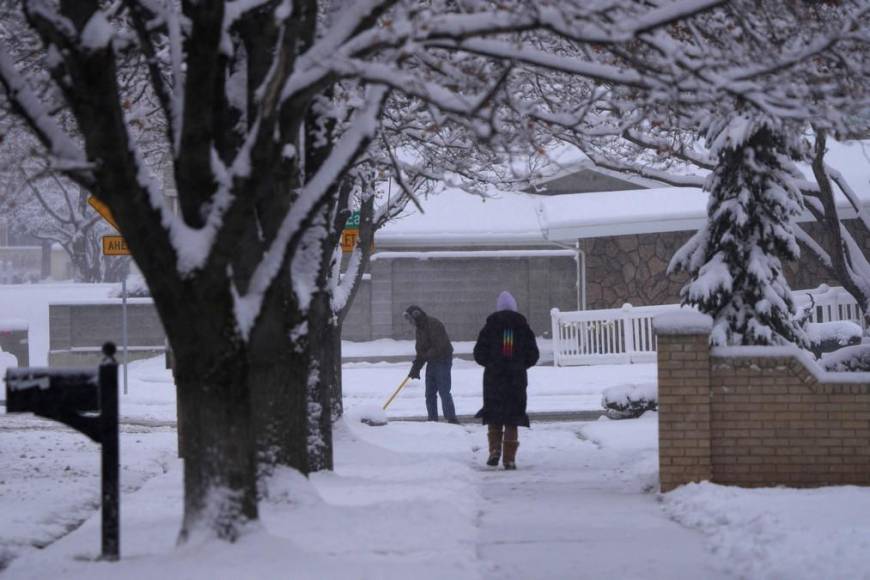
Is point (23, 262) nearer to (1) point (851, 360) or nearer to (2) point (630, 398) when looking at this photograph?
(2) point (630, 398)

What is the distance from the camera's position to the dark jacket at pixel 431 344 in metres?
19.1

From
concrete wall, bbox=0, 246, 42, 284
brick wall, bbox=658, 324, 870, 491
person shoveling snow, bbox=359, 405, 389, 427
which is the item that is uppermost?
concrete wall, bbox=0, 246, 42, 284

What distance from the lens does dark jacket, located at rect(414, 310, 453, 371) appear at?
1908 centimetres

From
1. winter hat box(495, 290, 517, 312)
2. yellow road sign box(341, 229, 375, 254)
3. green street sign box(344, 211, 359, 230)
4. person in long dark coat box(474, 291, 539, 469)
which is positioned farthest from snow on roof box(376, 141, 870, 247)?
person in long dark coat box(474, 291, 539, 469)

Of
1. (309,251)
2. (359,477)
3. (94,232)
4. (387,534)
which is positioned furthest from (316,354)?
(94,232)

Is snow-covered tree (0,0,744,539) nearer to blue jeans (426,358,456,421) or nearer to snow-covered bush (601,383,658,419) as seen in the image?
snow-covered bush (601,383,658,419)

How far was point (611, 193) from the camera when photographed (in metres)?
29.7

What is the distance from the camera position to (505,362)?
540 inches

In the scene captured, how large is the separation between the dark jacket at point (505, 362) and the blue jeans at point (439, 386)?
497 centimetres

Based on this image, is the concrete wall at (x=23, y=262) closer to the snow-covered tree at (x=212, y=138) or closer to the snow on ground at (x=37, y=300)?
the snow on ground at (x=37, y=300)

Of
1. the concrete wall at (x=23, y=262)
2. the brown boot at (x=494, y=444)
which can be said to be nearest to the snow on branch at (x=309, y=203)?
the brown boot at (x=494, y=444)

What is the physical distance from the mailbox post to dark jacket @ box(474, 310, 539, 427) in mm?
6565

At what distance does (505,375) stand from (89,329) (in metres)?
19.4

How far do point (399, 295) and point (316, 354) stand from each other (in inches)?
824
